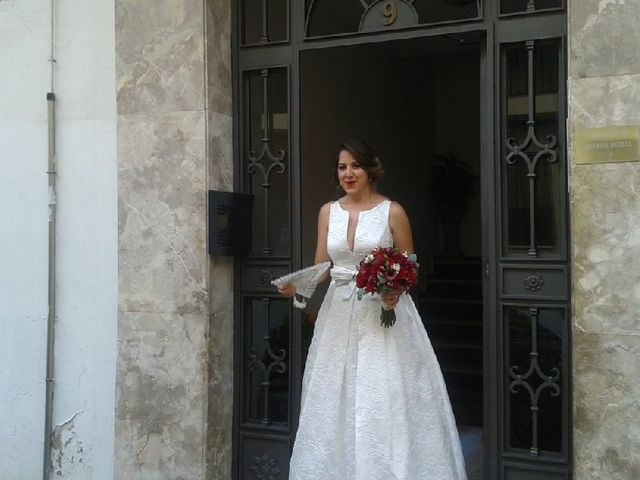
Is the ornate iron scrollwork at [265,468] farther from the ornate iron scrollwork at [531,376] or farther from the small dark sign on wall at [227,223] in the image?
the ornate iron scrollwork at [531,376]

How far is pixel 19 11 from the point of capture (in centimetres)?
531

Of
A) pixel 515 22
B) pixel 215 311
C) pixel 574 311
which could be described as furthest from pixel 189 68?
pixel 574 311

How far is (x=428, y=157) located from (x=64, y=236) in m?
7.06

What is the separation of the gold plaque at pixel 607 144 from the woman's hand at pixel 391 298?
1143 millimetres

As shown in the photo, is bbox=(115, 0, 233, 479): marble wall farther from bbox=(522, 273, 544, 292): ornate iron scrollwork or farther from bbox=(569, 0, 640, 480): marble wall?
bbox=(569, 0, 640, 480): marble wall

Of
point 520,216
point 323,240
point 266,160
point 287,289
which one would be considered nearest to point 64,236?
point 266,160

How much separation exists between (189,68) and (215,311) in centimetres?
155

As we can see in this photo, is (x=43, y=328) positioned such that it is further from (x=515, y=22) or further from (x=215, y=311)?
(x=515, y=22)

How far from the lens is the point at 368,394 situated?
3904mm

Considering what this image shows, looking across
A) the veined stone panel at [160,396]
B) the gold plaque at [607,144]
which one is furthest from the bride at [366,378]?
the gold plaque at [607,144]

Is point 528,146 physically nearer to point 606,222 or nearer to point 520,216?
point 520,216

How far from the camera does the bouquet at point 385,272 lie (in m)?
3.72

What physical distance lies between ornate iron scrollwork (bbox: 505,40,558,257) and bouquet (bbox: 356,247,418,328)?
2.55 feet

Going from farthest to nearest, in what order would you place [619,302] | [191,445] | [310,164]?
1. [310,164]
2. [191,445]
3. [619,302]
